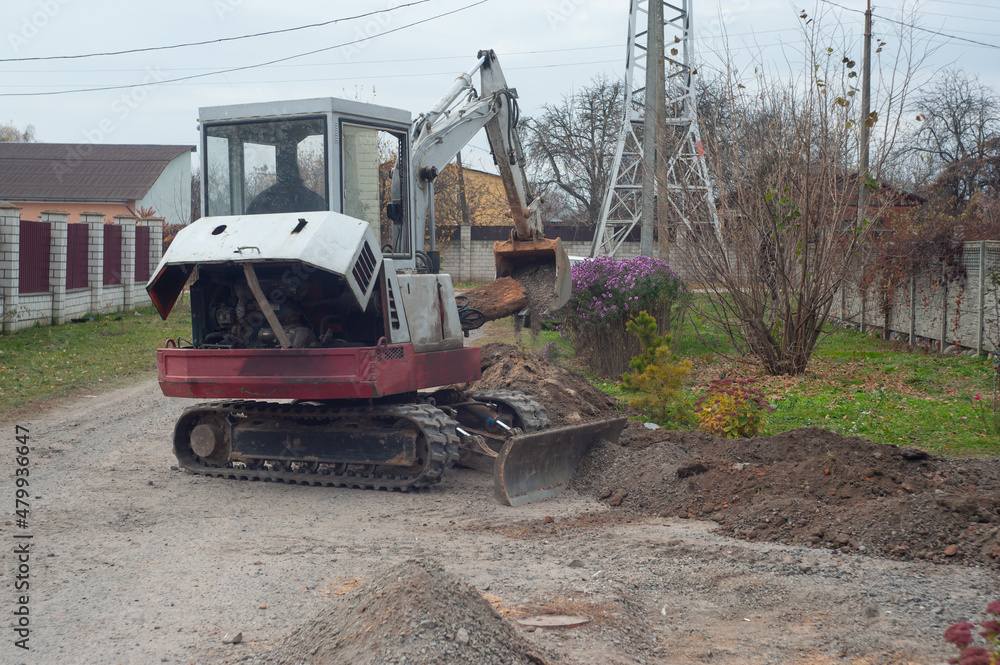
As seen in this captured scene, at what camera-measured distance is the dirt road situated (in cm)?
387

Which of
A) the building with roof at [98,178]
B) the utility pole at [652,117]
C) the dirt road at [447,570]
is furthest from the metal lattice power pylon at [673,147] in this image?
the building with roof at [98,178]

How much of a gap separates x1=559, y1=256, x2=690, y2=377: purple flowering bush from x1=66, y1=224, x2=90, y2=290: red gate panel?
13855mm

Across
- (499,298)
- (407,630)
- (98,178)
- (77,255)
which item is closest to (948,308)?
(499,298)

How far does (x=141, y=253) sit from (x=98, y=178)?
1935cm

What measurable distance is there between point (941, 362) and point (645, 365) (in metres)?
6.79

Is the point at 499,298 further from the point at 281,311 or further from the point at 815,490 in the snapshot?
the point at 815,490

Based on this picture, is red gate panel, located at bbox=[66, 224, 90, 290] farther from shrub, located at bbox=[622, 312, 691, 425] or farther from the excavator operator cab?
shrub, located at bbox=[622, 312, 691, 425]

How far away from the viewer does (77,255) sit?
69.7 ft

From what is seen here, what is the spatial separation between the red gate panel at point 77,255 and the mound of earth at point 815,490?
17421 millimetres

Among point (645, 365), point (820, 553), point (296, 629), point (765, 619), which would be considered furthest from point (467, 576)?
point (645, 365)

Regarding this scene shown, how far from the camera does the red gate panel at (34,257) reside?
1858 cm

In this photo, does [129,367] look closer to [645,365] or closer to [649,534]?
[645,365]

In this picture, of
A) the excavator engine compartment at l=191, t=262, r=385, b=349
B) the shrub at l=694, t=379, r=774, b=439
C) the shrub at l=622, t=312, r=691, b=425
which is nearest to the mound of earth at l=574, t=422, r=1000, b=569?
the shrub at l=694, t=379, r=774, b=439

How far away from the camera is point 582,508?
648 cm
